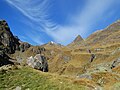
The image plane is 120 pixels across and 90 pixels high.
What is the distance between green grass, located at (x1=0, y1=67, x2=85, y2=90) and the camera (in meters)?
34.2

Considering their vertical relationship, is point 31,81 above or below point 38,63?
below

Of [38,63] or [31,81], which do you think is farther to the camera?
[38,63]

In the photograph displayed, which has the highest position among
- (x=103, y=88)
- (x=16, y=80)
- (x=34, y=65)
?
(x=34, y=65)

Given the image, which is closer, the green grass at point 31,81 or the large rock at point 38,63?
the green grass at point 31,81

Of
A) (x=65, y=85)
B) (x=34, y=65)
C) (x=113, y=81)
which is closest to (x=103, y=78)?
(x=113, y=81)

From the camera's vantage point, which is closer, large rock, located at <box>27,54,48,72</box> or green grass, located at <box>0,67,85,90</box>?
green grass, located at <box>0,67,85,90</box>

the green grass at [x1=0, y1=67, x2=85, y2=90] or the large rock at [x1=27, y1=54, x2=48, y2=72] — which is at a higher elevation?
the large rock at [x1=27, y1=54, x2=48, y2=72]

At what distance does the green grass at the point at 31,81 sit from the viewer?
34250 millimetres

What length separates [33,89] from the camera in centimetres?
3344

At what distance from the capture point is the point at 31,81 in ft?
118

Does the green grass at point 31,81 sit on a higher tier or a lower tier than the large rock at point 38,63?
lower

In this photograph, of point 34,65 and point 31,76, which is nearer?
point 31,76

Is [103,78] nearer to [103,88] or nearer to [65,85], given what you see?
[103,88]

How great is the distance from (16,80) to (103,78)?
20.8 meters
